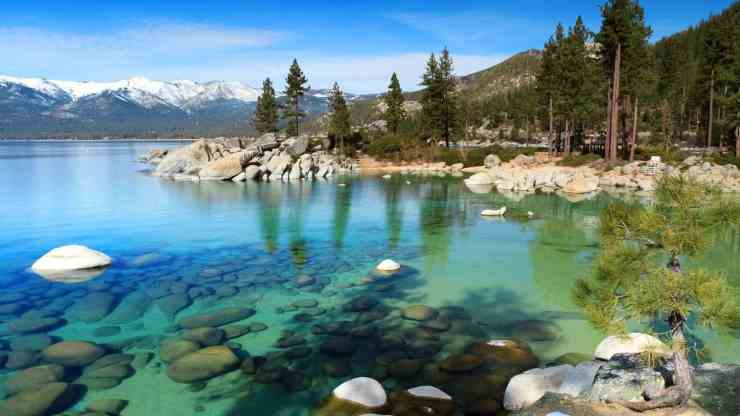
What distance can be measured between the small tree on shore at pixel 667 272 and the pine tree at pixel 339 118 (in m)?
64.7

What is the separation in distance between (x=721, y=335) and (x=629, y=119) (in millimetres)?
47035

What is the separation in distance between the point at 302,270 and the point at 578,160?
131 ft

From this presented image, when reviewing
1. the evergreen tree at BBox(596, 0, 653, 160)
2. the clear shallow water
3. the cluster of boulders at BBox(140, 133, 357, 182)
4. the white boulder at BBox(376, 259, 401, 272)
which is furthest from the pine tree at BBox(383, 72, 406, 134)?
the white boulder at BBox(376, 259, 401, 272)

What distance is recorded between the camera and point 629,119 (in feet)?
168

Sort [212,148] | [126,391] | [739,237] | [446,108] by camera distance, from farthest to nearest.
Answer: [446,108] < [212,148] < [739,237] < [126,391]

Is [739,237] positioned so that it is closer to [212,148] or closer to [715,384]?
[715,384]

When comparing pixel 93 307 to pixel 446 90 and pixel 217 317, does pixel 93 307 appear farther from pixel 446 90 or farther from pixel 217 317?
pixel 446 90

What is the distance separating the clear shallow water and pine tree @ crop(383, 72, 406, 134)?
146 feet

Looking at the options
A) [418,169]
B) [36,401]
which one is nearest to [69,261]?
[36,401]

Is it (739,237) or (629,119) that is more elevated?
(629,119)

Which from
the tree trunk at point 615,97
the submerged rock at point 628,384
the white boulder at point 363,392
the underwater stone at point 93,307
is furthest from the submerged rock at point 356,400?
the tree trunk at point 615,97

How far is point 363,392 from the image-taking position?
24.9ft

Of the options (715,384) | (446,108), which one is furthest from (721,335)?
(446,108)

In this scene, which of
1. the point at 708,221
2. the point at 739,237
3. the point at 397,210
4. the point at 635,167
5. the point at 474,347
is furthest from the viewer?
the point at 635,167
